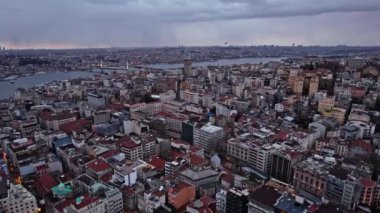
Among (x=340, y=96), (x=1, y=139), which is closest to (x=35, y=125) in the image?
(x=1, y=139)

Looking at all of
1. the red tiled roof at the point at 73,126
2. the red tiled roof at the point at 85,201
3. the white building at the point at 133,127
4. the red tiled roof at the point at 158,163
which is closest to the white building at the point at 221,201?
the red tiled roof at the point at 158,163

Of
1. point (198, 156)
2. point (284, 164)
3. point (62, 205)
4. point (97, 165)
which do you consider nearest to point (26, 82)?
point (97, 165)

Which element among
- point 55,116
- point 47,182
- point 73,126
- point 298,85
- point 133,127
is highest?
point 298,85

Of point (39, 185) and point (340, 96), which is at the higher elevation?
point (340, 96)

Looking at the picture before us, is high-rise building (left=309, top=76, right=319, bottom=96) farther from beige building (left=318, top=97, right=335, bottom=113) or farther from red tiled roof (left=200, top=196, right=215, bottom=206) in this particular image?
red tiled roof (left=200, top=196, right=215, bottom=206)

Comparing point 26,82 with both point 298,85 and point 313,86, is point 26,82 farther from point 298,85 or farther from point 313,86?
point 313,86

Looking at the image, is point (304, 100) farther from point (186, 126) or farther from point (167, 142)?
point (167, 142)

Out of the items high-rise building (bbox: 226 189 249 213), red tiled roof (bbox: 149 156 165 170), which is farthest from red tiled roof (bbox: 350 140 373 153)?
red tiled roof (bbox: 149 156 165 170)
